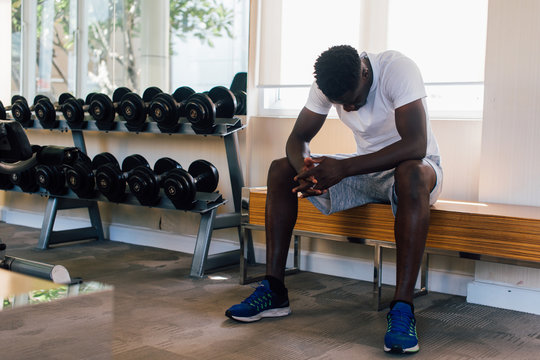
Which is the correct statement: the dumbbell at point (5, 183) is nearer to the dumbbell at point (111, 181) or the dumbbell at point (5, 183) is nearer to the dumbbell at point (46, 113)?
the dumbbell at point (46, 113)

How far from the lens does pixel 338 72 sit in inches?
74.3

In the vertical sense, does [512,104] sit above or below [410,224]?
above

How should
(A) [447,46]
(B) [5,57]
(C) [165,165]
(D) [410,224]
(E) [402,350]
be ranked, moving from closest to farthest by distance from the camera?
(E) [402,350], (D) [410,224], (A) [447,46], (C) [165,165], (B) [5,57]

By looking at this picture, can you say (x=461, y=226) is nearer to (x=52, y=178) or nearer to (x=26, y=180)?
(x=52, y=178)

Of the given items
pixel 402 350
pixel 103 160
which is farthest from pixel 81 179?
pixel 402 350

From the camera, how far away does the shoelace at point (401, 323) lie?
1.79 m

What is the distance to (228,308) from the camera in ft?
7.39

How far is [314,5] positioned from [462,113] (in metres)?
0.90

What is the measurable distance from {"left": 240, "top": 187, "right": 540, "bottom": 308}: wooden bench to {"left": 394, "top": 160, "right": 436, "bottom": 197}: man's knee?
25 centimetres

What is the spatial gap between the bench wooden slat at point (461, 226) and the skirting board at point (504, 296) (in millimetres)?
330

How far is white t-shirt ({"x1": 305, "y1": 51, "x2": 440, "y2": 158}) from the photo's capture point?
1.98 meters

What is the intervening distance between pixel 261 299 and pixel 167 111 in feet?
4.37

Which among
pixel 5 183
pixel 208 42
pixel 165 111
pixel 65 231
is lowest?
pixel 65 231

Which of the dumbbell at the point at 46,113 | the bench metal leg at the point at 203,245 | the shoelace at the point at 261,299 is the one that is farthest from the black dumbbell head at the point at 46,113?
the shoelace at the point at 261,299
